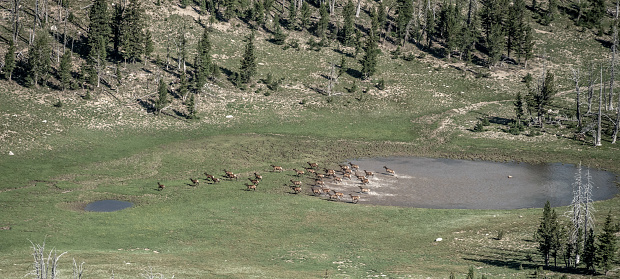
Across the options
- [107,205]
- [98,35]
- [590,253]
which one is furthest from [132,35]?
[590,253]

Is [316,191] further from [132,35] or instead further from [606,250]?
[132,35]

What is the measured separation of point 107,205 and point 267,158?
28558 mm

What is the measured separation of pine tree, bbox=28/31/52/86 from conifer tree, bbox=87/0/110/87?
770 cm

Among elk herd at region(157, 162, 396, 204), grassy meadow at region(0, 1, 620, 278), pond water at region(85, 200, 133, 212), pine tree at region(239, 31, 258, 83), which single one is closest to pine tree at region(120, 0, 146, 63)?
grassy meadow at region(0, 1, 620, 278)

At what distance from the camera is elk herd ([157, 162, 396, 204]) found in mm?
83125

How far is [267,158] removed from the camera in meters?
98.1

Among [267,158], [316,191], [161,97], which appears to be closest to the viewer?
[316,191]

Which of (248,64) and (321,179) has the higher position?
(248,64)

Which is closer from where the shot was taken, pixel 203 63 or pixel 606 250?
pixel 606 250

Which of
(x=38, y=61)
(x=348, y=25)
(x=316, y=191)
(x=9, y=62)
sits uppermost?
(x=348, y=25)

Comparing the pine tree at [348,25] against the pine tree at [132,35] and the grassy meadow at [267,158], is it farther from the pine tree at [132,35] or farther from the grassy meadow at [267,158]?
the pine tree at [132,35]

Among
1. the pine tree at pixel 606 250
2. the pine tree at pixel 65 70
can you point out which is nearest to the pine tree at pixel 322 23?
the pine tree at pixel 65 70

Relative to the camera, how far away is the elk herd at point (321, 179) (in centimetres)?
8312

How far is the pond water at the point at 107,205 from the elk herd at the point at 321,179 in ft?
20.3
